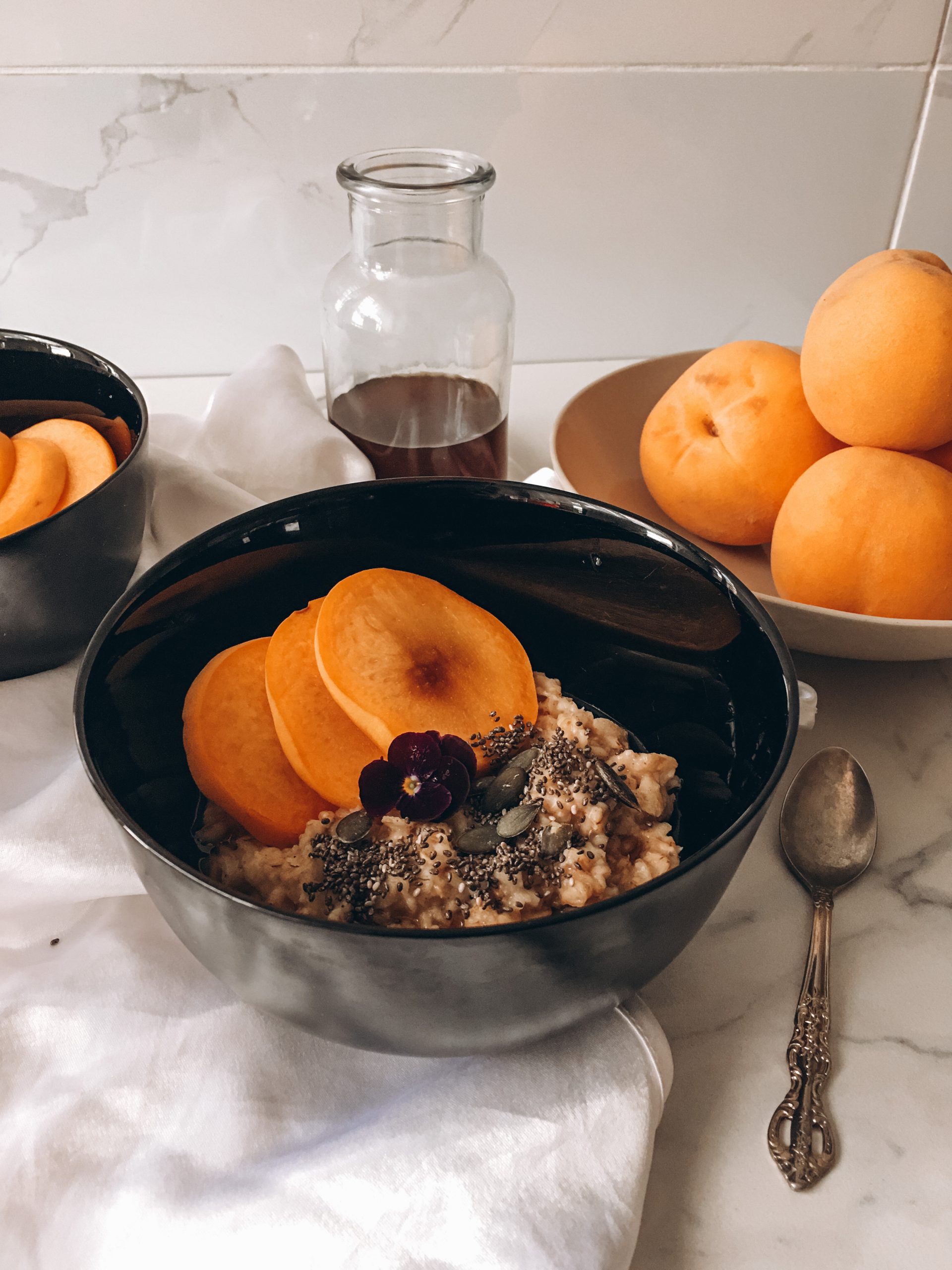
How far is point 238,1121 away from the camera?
49 cm

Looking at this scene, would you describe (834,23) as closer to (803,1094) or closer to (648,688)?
(648,688)

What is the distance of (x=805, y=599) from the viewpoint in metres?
0.72

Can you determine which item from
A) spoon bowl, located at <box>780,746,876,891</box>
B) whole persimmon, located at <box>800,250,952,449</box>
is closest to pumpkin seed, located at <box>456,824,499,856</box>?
spoon bowl, located at <box>780,746,876,891</box>

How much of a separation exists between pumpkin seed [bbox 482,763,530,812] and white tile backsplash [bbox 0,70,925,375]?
0.75 metres

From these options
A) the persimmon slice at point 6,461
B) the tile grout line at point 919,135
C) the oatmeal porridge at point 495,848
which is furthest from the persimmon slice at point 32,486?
the tile grout line at point 919,135

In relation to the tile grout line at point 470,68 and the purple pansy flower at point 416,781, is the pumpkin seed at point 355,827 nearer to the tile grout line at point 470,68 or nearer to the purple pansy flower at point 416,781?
the purple pansy flower at point 416,781

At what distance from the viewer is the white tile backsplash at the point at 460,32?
951 millimetres

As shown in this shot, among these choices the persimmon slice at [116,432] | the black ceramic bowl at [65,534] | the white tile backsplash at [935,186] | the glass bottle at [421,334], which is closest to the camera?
the black ceramic bowl at [65,534]

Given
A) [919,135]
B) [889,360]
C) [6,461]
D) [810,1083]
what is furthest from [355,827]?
[919,135]

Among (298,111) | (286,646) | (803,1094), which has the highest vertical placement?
(298,111)

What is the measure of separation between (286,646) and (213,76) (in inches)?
26.7

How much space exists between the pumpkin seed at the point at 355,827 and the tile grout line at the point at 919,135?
1010 mm

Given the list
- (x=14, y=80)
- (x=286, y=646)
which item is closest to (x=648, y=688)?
(x=286, y=646)

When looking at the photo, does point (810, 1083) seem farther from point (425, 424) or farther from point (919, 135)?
point (919, 135)
